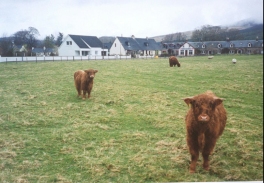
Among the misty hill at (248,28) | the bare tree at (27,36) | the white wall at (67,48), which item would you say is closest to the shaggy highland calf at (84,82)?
the white wall at (67,48)

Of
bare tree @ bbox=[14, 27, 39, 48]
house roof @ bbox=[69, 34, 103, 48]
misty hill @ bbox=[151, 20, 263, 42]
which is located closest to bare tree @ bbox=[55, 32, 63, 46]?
house roof @ bbox=[69, 34, 103, 48]

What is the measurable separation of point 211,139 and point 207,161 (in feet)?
0.92

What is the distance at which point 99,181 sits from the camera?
230 centimetres

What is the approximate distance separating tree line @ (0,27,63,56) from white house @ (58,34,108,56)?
0.49 ft

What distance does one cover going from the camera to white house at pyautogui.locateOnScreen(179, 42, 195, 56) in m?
3.62

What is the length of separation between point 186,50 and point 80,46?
5.71 feet

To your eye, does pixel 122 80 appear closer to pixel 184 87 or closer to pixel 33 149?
pixel 184 87

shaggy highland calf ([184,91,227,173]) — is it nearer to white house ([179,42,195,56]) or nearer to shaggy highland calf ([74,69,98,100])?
white house ([179,42,195,56])

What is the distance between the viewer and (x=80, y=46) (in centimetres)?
348

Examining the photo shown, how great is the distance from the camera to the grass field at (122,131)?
2.38 meters

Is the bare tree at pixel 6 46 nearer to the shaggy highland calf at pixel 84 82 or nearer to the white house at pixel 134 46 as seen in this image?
the white house at pixel 134 46

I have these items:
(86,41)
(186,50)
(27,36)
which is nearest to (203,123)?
(186,50)

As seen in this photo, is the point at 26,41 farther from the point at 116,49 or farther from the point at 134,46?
the point at 134,46

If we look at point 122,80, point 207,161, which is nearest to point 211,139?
point 207,161
